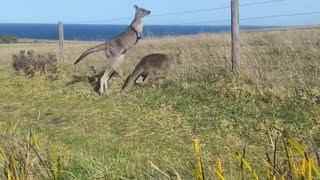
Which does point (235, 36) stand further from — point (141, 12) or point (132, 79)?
point (132, 79)

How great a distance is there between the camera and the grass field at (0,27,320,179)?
6.04 meters

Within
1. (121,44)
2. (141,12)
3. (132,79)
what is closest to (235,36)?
(141,12)

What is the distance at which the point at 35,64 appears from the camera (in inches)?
546

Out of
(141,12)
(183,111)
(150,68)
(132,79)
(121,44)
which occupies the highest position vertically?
(141,12)

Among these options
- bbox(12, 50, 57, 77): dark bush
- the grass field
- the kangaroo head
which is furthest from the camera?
bbox(12, 50, 57, 77): dark bush

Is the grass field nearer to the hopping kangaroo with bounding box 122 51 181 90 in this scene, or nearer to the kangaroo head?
the hopping kangaroo with bounding box 122 51 181 90

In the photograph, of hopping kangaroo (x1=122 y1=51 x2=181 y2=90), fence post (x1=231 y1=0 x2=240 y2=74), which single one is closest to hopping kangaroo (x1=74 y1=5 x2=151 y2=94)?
hopping kangaroo (x1=122 y1=51 x2=181 y2=90)

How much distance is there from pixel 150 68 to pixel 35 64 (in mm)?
3942

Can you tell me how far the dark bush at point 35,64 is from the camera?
542 inches

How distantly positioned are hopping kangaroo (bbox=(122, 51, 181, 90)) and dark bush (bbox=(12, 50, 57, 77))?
3.25 metres

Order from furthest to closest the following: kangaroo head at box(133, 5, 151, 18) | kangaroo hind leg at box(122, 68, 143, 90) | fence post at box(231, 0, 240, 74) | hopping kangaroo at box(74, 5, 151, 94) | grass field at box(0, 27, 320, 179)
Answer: kangaroo head at box(133, 5, 151, 18) → hopping kangaroo at box(74, 5, 151, 94) → kangaroo hind leg at box(122, 68, 143, 90) → fence post at box(231, 0, 240, 74) → grass field at box(0, 27, 320, 179)

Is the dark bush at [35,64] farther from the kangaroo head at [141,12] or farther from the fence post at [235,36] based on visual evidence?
the fence post at [235,36]

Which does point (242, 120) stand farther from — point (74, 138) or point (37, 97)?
point (37, 97)

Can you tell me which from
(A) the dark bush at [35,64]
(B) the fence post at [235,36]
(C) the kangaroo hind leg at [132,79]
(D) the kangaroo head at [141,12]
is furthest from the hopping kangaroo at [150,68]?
(A) the dark bush at [35,64]
